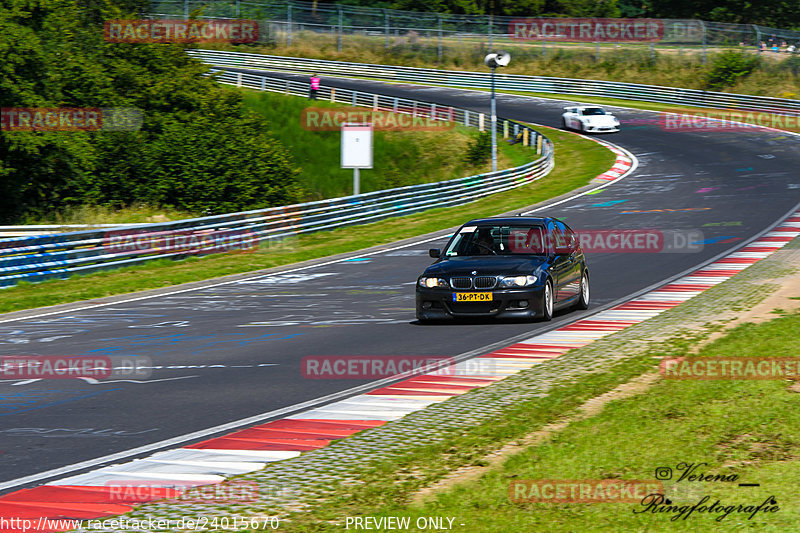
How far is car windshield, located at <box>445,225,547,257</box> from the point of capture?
14.3 metres

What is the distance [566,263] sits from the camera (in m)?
14.4

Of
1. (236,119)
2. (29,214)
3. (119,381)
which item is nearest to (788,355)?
(119,381)

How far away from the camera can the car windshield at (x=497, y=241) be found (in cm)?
1432

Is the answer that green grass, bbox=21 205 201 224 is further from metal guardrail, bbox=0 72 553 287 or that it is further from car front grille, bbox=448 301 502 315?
car front grille, bbox=448 301 502 315

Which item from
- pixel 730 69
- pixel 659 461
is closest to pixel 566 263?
pixel 659 461

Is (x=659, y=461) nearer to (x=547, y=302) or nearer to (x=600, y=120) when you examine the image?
(x=547, y=302)

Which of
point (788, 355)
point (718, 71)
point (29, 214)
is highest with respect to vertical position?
point (718, 71)

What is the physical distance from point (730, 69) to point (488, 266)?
177ft

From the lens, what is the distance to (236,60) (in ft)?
237

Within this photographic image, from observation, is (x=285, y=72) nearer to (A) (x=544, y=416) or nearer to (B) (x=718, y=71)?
(B) (x=718, y=71)

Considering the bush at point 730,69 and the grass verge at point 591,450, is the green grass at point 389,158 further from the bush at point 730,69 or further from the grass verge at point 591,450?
the grass verge at point 591,450

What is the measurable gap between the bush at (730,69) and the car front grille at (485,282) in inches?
2096

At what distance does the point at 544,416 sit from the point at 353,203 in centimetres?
2314

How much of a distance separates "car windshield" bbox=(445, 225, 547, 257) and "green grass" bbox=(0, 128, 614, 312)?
8232 millimetres
